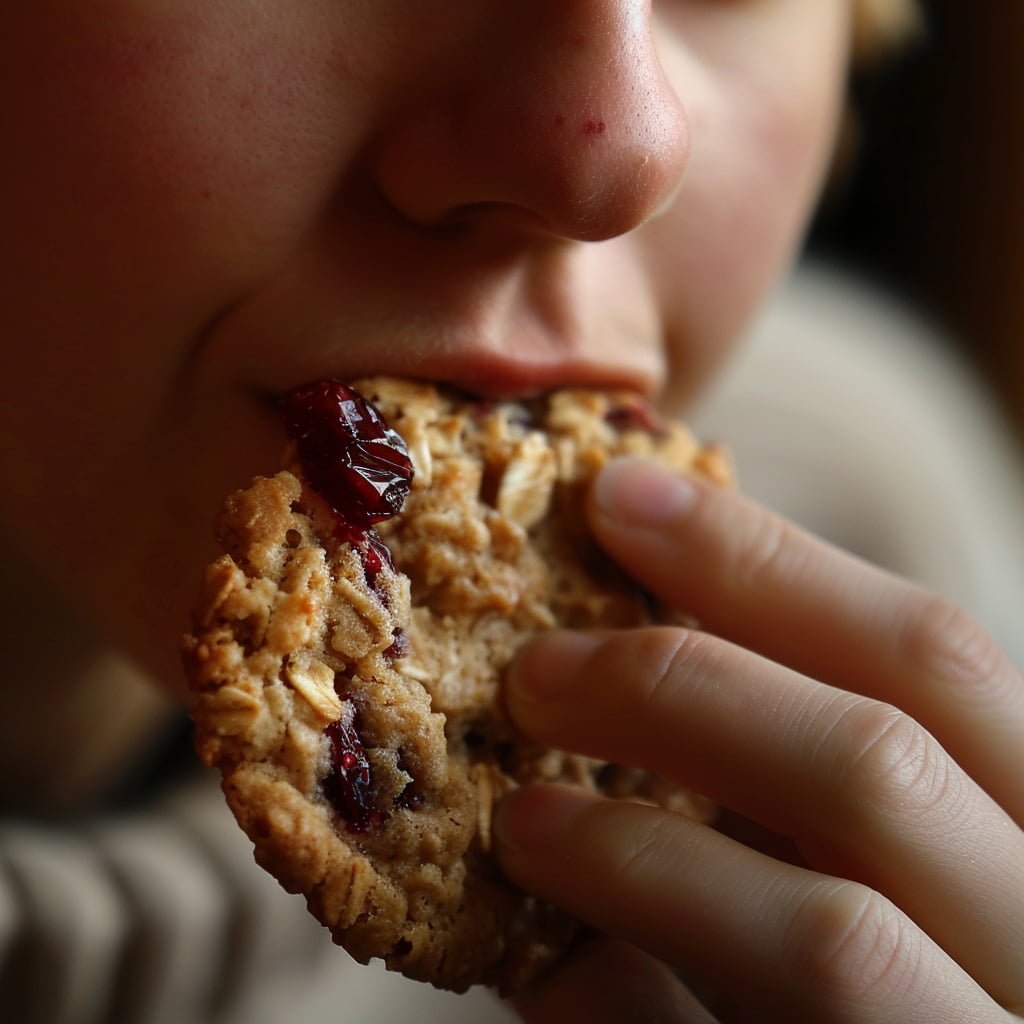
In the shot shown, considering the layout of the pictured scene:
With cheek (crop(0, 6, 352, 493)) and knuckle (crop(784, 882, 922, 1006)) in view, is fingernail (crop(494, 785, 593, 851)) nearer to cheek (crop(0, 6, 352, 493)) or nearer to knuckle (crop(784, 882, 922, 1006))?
knuckle (crop(784, 882, 922, 1006))

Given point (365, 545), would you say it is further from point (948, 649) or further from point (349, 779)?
point (948, 649)

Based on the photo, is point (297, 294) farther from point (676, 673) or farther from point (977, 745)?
point (977, 745)

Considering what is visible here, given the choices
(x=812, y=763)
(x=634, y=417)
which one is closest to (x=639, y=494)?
(x=634, y=417)

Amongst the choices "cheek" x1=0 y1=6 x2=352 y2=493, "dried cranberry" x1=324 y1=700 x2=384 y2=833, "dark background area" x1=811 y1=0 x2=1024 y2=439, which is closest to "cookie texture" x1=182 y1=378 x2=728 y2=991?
"dried cranberry" x1=324 y1=700 x2=384 y2=833

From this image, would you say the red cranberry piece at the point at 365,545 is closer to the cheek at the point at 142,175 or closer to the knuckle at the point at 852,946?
the cheek at the point at 142,175

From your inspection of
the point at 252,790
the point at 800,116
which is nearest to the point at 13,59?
the point at 252,790

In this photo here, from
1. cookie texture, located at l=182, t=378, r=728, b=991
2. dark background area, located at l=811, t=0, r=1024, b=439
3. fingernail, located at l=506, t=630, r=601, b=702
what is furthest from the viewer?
dark background area, located at l=811, t=0, r=1024, b=439
